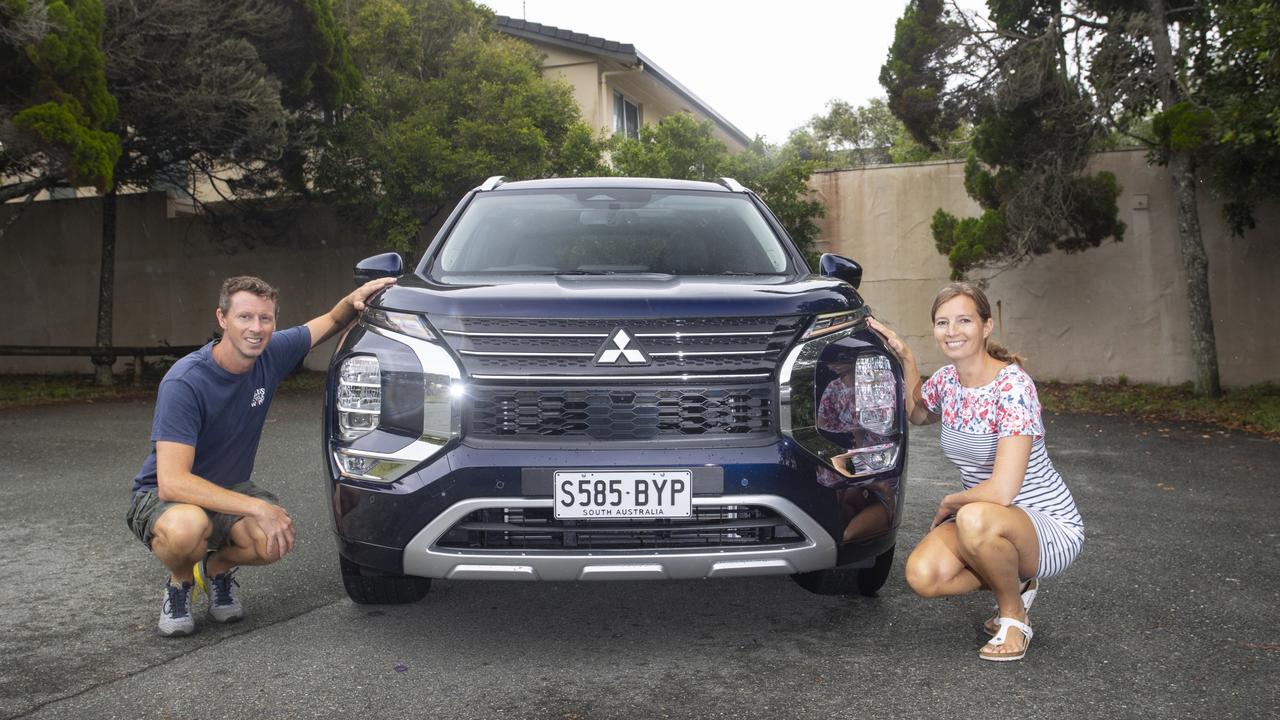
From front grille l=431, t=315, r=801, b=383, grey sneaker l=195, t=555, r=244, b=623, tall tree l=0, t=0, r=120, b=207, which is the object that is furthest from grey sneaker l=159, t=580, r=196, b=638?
tall tree l=0, t=0, r=120, b=207

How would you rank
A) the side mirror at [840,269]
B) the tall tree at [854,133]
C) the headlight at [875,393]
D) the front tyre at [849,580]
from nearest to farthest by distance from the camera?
the headlight at [875,393]
the front tyre at [849,580]
the side mirror at [840,269]
the tall tree at [854,133]

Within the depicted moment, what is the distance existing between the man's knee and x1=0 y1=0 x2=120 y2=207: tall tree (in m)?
9.24

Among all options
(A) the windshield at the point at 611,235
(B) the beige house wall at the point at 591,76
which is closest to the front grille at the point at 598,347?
(A) the windshield at the point at 611,235

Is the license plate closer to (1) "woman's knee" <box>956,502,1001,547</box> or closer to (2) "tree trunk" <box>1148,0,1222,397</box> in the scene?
(1) "woman's knee" <box>956,502,1001,547</box>

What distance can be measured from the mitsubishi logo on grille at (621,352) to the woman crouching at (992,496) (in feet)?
3.02

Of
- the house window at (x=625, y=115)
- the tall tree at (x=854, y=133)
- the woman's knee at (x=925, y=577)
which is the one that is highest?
the tall tree at (x=854, y=133)

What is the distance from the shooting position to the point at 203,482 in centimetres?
363

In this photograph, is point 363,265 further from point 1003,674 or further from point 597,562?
point 1003,674

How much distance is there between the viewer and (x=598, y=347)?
3.27 m

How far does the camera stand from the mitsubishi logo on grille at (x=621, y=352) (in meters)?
3.25

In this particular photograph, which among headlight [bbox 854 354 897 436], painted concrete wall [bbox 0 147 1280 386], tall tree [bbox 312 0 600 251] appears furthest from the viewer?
tall tree [bbox 312 0 600 251]

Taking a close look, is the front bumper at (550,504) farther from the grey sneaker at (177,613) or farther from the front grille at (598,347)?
the grey sneaker at (177,613)

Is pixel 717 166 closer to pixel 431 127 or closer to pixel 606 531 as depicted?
pixel 431 127

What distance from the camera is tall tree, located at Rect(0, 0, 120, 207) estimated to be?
36.2 feet
